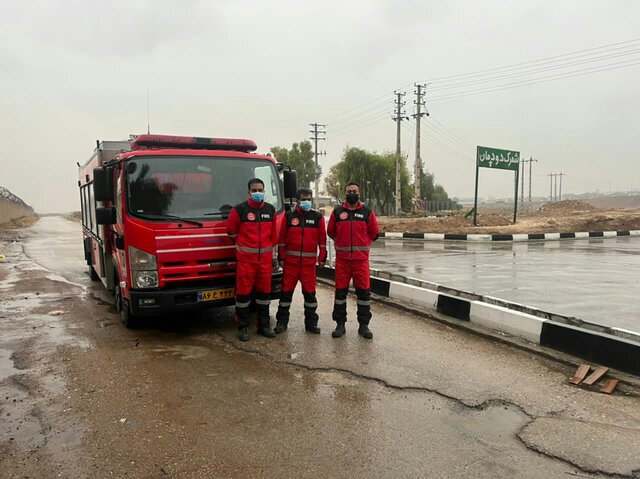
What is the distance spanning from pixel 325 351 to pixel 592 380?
2.56m

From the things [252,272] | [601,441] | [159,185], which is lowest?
[601,441]

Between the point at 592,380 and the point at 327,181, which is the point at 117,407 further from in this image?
the point at 327,181

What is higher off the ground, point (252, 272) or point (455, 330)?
point (252, 272)

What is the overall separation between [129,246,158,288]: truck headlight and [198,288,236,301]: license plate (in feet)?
1.87

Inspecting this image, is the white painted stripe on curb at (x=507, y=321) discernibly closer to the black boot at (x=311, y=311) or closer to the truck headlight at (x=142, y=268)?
the black boot at (x=311, y=311)

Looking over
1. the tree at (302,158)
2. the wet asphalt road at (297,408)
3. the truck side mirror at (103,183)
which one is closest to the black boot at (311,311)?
the wet asphalt road at (297,408)

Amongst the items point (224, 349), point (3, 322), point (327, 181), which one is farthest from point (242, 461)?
point (327, 181)

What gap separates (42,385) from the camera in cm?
421

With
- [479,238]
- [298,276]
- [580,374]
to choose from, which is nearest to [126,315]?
A: [298,276]

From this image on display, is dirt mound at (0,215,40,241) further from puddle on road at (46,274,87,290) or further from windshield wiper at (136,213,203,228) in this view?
windshield wiper at (136,213,203,228)

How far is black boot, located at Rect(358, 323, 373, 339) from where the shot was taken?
5.58 meters

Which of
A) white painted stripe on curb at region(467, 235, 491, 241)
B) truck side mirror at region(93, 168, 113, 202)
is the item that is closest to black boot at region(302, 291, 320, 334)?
truck side mirror at region(93, 168, 113, 202)

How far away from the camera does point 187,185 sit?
5.66m

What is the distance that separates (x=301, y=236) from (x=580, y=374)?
3.20m
